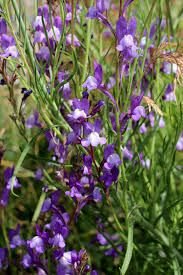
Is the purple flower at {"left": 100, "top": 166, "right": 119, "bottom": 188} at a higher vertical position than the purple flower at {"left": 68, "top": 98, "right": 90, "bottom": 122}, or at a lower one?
lower

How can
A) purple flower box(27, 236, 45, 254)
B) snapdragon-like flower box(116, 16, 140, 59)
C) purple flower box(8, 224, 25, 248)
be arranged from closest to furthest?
snapdragon-like flower box(116, 16, 140, 59) < purple flower box(27, 236, 45, 254) < purple flower box(8, 224, 25, 248)

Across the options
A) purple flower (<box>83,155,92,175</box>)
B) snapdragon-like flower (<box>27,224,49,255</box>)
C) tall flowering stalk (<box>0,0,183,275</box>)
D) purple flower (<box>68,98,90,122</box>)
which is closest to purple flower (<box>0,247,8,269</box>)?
tall flowering stalk (<box>0,0,183,275</box>)

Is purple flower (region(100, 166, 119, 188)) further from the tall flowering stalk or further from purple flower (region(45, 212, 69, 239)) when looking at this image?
purple flower (region(45, 212, 69, 239))

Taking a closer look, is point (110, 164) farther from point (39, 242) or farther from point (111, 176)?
point (39, 242)

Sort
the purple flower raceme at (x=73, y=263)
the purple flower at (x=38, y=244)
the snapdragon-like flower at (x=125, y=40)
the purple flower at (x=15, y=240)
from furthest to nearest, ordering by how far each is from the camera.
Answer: the purple flower at (x=15, y=240)
the purple flower at (x=38, y=244)
the purple flower raceme at (x=73, y=263)
the snapdragon-like flower at (x=125, y=40)

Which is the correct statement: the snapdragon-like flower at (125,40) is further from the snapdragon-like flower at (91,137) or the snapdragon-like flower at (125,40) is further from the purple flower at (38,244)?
the purple flower at (38,244)

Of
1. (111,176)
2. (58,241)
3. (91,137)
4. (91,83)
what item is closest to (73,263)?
(58,241)

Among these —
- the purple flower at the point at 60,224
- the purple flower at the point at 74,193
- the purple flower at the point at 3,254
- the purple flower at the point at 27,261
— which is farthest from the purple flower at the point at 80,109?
the purple flower at the point at 3,254

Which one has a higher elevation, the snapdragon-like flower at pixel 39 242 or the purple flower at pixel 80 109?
the purple flower at pixel 80 109

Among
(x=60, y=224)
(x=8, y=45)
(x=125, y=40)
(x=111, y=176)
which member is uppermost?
(x=8, y=45)

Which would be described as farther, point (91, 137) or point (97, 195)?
point (97, 195)

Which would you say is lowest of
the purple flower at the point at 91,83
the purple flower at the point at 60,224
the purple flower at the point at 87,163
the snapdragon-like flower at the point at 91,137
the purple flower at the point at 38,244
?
the purple flower at the point at 38,244

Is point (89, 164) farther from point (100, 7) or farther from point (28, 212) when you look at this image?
point (28, 212)
